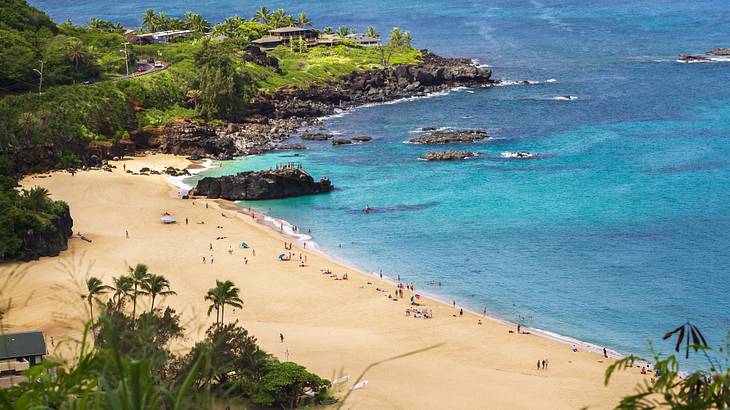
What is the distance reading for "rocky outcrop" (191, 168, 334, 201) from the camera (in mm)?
75312

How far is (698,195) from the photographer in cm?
7275

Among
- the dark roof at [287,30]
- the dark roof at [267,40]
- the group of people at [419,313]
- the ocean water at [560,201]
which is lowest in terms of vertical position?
the group of people at [419,313]

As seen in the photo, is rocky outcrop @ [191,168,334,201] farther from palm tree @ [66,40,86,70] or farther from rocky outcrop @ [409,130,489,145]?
palm tree @ [66,40,86,70]

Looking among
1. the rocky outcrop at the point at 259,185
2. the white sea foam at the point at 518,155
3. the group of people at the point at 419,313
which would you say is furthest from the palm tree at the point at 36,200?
the white sea foam at the point at 518,155

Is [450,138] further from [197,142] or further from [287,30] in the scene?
[287,30]

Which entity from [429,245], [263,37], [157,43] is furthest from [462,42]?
[429,245]

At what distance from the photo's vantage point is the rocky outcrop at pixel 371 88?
110m

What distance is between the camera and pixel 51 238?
5706cm

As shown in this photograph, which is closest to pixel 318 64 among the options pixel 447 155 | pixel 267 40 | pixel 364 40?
pixel 267 40

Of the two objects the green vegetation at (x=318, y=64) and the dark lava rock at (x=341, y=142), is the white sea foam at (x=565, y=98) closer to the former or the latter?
the green vegetation at (x=318, y=64)

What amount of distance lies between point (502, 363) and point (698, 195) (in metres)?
36.2

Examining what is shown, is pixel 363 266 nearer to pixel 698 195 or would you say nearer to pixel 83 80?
pixel 698 195

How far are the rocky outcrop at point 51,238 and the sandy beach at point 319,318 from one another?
30.4 inches

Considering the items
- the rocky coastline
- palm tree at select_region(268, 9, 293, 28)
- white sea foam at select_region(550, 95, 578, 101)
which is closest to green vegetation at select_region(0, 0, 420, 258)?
the rocky coastline
